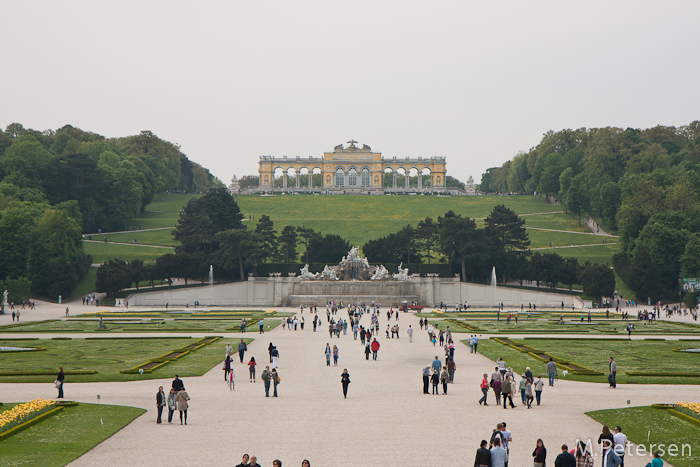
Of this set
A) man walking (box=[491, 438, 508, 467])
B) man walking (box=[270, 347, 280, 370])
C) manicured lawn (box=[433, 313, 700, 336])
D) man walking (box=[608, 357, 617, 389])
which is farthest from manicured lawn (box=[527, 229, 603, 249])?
man walking (box=[491, 438, 508, 467])

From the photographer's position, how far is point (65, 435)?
16312 mm

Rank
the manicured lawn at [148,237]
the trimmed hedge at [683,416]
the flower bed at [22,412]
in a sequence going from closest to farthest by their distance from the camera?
the flower bed at [22,412]
the trimmed hedge at [683,416]
the manicured lawn at [148,237]

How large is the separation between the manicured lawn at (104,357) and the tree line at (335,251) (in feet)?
101

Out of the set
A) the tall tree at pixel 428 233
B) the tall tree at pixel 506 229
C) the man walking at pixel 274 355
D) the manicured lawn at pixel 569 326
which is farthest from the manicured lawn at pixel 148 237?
the man walking at pixel 274 355

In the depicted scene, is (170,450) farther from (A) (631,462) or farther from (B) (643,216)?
(B) (643,216)

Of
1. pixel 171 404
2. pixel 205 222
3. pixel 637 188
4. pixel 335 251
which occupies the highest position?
pixel 637 188

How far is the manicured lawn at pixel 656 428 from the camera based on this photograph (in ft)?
48.9

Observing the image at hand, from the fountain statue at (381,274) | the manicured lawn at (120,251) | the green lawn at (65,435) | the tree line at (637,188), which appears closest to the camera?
the green lawn at (65,435)

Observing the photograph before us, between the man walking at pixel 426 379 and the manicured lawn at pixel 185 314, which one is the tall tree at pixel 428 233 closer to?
the manicured lawn at pixel 185 314

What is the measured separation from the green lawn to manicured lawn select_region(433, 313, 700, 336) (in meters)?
25.3

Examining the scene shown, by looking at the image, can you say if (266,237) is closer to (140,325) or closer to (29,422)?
(140,325)

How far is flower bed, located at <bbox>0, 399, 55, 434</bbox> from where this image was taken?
16.9 metres

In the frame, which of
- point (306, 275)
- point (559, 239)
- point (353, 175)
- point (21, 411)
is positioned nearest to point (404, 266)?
point (306, 275)

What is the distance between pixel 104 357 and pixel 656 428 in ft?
66.4
